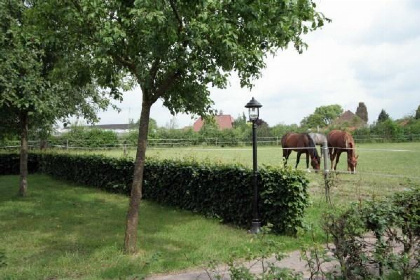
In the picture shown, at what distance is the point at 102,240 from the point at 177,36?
152 inches

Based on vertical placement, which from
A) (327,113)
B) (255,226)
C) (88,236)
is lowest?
(88,236)

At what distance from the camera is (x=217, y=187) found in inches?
333

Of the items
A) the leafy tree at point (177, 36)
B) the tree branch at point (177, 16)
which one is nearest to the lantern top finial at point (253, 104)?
the leafy tree at point (177, 36)

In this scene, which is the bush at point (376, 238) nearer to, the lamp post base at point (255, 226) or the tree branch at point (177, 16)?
the tree branch at point (177, 16)

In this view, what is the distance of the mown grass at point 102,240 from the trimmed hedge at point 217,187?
314 mm

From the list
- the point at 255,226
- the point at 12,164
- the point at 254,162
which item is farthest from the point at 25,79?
the point at 12,164

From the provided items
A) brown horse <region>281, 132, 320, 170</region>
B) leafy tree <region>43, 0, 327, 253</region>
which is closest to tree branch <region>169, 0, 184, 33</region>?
leafy tree <region>43, 0, 327, 253</region>

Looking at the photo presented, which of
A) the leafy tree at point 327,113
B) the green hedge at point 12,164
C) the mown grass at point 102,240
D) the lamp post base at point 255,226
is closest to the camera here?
the mown grass at point 102,240

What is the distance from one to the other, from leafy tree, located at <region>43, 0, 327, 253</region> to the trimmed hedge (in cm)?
202

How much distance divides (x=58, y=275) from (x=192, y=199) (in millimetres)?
4504

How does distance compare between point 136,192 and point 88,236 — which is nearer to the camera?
point 136,192

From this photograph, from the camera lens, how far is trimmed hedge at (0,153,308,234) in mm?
6930

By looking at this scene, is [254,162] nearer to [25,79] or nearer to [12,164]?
[25,79]

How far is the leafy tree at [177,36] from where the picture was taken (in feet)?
16.1
